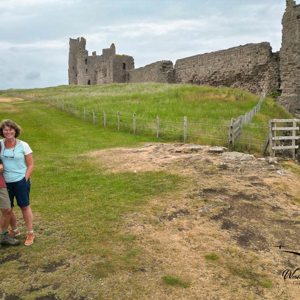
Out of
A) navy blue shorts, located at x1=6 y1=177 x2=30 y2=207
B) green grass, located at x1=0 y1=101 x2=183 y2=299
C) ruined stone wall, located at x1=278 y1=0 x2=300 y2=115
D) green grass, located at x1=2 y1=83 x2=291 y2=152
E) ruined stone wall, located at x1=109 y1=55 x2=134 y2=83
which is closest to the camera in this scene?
green grass, located at x1=0 y1=101 x2=183 y2=299

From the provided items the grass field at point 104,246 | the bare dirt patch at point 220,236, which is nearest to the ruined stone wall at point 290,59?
the bare dirt patch at point 220,236

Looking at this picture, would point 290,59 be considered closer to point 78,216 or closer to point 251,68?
point 251,68

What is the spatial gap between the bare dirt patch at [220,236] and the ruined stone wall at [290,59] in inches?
600

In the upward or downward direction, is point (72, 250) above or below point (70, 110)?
below

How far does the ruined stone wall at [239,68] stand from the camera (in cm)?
2436

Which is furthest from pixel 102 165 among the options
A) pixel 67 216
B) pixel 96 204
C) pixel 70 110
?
pixel 70 110

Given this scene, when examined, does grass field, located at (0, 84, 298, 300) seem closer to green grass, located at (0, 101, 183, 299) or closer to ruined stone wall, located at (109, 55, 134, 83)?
green grass, located at (0, 101, 183, 299)

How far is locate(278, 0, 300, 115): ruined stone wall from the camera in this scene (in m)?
21.2

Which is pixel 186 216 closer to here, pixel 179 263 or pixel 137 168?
pixel 179 263

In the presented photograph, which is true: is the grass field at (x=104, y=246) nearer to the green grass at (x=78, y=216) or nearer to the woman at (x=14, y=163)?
the green grass at (x=78, y=216)

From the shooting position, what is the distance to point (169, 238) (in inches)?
194

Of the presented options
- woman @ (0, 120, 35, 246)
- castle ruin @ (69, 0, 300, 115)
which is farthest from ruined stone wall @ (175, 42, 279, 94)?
woman @ (0, 120, 35, 246)

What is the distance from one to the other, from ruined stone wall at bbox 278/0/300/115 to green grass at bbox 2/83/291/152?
1444mm

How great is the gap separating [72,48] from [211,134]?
62.9 m
